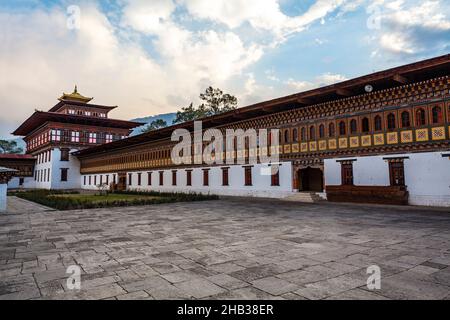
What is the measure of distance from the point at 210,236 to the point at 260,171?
14601mm

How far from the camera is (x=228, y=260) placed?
535 centimetres

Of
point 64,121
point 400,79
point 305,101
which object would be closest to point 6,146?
point 64,121

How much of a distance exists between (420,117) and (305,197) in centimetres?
766

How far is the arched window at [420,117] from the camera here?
14.8 metres

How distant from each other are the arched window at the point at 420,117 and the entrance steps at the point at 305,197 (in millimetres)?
6803

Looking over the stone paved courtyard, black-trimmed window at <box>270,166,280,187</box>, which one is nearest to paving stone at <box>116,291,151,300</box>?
the stone paved courtyard

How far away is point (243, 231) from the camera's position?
27.5 feet

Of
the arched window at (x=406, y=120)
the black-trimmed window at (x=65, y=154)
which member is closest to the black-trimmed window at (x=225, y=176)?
the arched window at (x=406, y=120)

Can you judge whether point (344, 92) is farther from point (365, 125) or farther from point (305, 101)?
point (305, 101)

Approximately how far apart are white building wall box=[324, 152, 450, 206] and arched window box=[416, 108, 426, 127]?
1.55 meters

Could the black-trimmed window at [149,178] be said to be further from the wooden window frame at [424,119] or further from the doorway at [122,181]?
the wooden window frame at [424,119]
